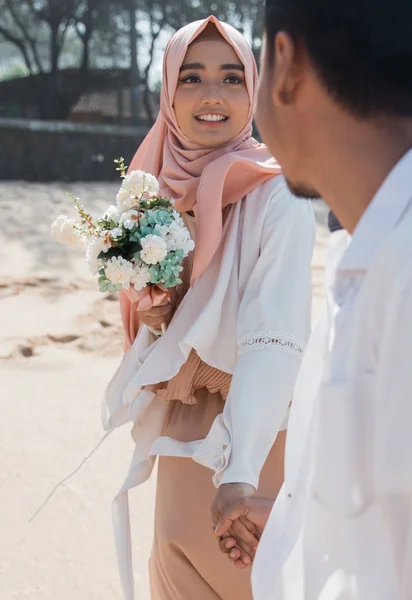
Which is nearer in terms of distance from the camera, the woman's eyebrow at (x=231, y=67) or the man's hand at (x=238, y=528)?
the man's hand at (x=238, y=528)

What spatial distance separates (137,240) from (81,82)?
1681cm

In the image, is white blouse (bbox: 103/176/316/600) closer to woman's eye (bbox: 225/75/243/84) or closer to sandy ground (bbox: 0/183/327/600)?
woman's eye (bbox: 225/75/243/84)

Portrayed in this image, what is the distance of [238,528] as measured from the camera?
2.25 metres

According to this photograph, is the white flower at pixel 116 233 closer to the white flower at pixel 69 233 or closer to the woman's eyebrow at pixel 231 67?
the white flower at pixel 69 233

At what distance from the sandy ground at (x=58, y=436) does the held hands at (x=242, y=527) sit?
1458mm

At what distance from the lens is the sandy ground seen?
3.70 meters

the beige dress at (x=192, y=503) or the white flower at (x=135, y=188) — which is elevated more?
the white flower at (x=135, y=188)

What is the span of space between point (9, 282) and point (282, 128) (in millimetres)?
7285

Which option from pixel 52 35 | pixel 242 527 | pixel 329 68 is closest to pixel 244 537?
pixel 242 527

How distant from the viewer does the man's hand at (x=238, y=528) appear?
2.23 metres

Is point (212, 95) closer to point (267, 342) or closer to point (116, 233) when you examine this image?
point (116, 233)

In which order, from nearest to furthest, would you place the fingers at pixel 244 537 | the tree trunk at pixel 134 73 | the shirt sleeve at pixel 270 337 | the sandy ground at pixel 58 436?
the fingers at pixel 244 537 < the shirt sleeve at pixel 270 337 < the sandy ground at pixel 58 436 < the tree trunk at pixel 134 73

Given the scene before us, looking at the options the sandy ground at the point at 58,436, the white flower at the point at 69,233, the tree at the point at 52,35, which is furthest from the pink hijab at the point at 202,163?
the tree at the point at 52,35

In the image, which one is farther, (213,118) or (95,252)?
(213,118)
